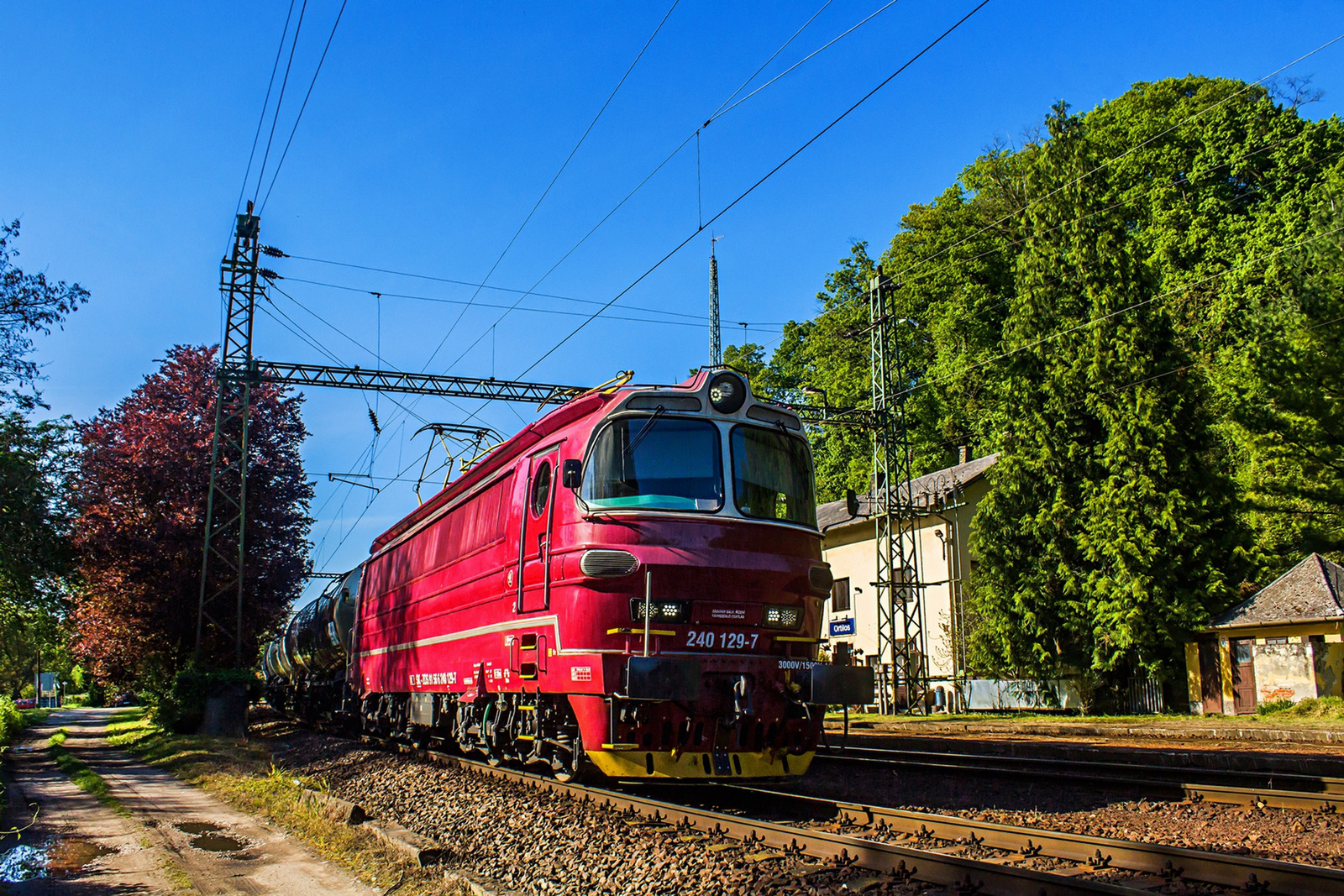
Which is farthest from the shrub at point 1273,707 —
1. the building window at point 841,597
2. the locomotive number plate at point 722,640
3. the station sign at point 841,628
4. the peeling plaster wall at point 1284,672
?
the locomotive number plate at point 722,640

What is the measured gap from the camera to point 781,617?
8.93 m

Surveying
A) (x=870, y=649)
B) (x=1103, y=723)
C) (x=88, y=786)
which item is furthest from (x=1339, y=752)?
(x=870, y=649)

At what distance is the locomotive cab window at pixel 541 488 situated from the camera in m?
9.63

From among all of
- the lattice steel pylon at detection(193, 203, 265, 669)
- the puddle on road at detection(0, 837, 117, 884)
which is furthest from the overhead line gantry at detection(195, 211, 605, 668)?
the puddle on road at detection(0, 837, 117, 884)

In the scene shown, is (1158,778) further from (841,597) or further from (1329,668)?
(841,597)

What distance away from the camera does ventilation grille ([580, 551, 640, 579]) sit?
8258 mm

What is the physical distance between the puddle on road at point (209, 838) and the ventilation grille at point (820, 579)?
575 cm

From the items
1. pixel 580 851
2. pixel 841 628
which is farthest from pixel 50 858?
pixel 841 628

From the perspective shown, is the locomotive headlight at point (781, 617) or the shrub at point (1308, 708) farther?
the shrub at point (1308, 708)

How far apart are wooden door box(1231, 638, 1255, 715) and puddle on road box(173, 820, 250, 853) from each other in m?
24.4

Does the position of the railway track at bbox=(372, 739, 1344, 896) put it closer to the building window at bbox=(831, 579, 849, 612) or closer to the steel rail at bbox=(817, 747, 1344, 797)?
the steel rail at bbox=(817, 747, 1344, 797)

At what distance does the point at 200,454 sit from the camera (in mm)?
26156

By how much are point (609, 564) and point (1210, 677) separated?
23445 mm

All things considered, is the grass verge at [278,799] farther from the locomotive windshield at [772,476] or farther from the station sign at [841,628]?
the station sign at [841,628]
